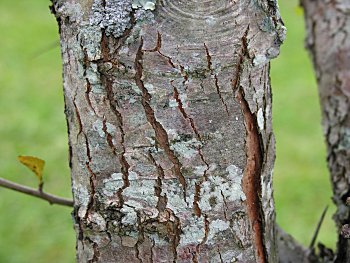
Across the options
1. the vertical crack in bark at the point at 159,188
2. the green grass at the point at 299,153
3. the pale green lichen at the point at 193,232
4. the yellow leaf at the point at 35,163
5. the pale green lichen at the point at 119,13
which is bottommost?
the pale green lichen at the point at 193,232

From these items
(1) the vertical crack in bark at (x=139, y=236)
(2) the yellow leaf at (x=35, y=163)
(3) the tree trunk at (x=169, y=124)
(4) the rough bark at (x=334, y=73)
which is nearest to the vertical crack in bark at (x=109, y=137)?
(3) the tree trunk at (x=169, y=124)

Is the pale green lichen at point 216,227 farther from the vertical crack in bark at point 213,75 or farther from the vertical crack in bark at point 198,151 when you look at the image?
the vertical crack in bark at point 213,75

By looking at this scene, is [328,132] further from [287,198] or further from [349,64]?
[287,198]

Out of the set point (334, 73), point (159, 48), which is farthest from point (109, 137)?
point (334, 73)

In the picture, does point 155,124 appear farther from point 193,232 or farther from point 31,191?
point 31,191

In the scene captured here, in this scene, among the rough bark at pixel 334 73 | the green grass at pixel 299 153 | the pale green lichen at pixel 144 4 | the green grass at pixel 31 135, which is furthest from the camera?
the green grass at pixel 299 153

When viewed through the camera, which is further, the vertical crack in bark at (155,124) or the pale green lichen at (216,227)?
the pale green lichen at (216,227)

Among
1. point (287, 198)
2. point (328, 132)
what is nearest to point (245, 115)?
point (328, 132)
